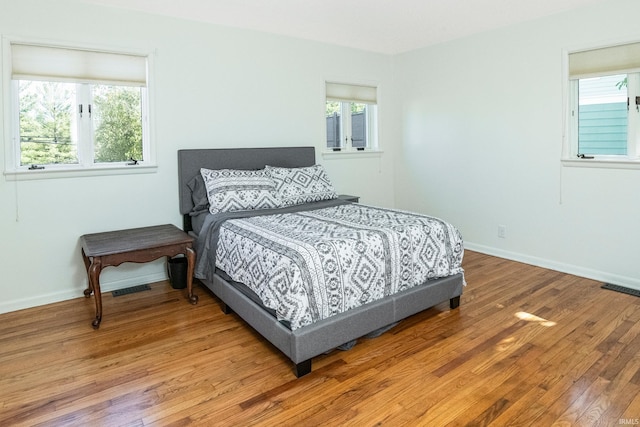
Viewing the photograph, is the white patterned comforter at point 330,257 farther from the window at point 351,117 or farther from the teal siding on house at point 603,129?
the window at point 351,117

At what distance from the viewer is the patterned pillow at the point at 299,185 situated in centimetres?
391

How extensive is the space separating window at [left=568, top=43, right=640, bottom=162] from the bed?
1836 mm

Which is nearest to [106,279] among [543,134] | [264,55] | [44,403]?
[44,403]

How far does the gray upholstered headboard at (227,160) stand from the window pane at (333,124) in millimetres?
720

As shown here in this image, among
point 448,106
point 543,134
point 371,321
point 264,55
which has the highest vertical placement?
point 264,55

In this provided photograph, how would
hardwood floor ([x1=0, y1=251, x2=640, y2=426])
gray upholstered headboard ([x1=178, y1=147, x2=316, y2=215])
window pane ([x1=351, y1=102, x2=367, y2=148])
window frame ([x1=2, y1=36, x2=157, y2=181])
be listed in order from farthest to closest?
window pane ([x1=351, y1=102, x2=367, y2=148]), gray upholstered headboard ([x1=178, y1=147, x2=316, y2=215]), window frame ([x1=2, y1=36, x2=157, y2=181]), hardwood floor ([x1=0, y1=251, x2=640, y2=426])

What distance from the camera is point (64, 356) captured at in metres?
2.52

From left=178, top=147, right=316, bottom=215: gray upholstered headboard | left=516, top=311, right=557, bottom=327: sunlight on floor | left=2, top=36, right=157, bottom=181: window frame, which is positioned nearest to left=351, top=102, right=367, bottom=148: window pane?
left=178, top=147, right=316, bottom=215: gray upholstered headboard

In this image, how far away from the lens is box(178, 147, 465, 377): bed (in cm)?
229

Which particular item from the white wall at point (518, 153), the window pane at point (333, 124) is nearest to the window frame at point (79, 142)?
the window pane at point (333, 124)

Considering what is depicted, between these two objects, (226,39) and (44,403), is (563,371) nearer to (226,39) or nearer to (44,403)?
(44,403)

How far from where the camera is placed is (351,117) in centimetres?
533

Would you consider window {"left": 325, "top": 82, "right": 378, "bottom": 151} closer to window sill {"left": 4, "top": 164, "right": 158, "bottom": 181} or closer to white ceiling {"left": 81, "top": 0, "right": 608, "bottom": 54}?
white ceiling {"left": 81, "top": 0, "right": 608, "bottom": 54}

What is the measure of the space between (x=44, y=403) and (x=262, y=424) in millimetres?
1113
